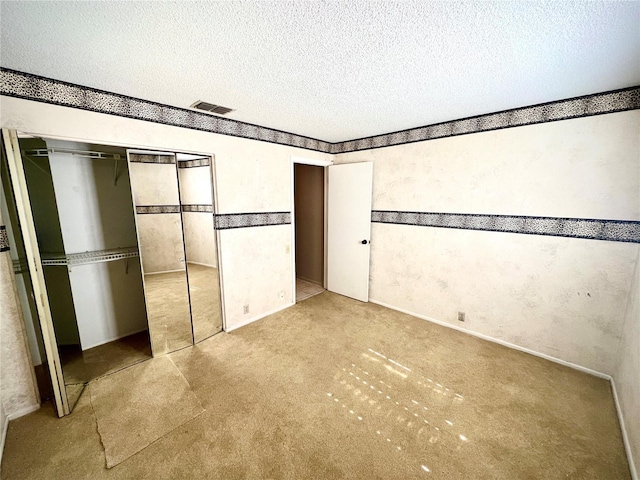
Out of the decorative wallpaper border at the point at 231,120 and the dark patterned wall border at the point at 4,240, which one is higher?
the decorative wallpaper border at the point at 231,120

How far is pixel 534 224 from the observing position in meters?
2.41

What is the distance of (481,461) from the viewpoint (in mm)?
1522

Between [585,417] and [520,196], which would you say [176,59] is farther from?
[585,417]

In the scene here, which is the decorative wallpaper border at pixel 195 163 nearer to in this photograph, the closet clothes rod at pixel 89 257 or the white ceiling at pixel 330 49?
the white ceiling at pixel 330 49

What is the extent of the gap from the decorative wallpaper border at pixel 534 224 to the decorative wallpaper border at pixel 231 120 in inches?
35.4

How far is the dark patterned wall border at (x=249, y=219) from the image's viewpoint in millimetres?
2790

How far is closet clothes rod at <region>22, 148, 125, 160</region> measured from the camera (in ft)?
7.00

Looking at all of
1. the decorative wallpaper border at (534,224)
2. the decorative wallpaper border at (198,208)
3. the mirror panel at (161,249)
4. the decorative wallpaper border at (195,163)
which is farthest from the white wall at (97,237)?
the decorative wallpaper border at (534,224)

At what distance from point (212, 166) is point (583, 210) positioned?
3539 millimetres

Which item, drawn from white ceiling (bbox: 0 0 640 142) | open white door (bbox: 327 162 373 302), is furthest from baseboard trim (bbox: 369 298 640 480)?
white ceiling (bbox: 0 0 640 142)

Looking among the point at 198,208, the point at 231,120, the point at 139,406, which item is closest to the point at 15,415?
the point at 139,406

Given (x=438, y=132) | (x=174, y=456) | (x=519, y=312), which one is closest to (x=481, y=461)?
(x=519, y=312)

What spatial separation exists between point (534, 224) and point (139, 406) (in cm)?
377

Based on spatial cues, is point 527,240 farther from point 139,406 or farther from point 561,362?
point 139,406
